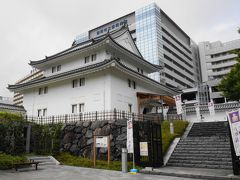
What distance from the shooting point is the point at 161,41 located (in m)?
64.6

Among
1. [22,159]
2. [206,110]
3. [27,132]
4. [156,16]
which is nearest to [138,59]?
[206,110]

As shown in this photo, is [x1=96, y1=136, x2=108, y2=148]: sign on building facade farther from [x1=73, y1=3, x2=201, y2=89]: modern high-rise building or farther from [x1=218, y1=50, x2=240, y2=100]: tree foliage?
[x1=73, y1=3, x2=201, y2=89]: modern high-rise building

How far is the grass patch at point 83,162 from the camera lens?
14019mm

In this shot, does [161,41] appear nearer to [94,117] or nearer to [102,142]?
[94,117]

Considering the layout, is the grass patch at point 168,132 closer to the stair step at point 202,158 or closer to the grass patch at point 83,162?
the stair step at point 202,158

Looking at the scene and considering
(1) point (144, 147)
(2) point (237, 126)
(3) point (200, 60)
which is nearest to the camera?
(2) point (237, 126)

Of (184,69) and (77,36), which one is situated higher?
(77,36)

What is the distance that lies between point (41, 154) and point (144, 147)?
32.8ft

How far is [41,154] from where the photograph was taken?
1830 cm

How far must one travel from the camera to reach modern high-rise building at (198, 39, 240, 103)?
7824 centimetres

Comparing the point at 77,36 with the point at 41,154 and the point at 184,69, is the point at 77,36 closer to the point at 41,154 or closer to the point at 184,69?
the point at 184,69

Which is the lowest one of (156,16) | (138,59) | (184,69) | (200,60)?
(138,59)

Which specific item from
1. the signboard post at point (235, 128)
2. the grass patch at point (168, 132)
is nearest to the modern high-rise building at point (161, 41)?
the grass patch at point (168, 132)

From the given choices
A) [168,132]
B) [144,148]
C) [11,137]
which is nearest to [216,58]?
[168,132]
